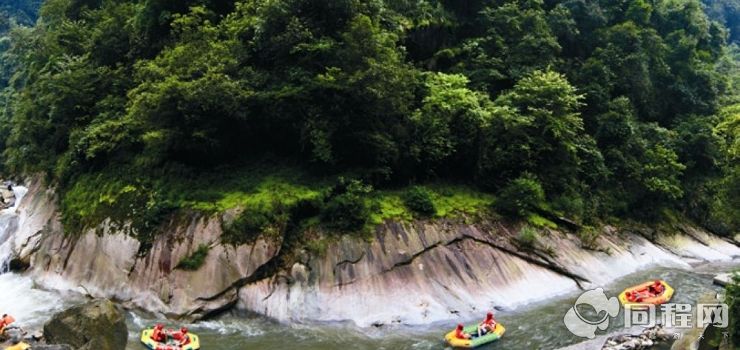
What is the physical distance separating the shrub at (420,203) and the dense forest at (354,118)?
5cm

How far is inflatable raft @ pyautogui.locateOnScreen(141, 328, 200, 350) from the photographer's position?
51.2 feet

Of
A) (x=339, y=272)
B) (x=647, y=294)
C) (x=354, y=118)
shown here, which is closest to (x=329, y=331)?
(x=339, y=272)

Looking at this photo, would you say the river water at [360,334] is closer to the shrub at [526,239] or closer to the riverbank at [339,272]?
the riverbank at [339,272]

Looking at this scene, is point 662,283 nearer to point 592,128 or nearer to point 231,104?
point 592,128

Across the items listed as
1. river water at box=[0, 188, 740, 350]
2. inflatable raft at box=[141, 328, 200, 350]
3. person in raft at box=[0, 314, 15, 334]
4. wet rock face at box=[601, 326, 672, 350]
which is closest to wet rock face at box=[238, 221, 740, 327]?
river water at box=[0, 188, 740, 350]

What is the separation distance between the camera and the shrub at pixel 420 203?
69.7 feet

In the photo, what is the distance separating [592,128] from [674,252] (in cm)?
678

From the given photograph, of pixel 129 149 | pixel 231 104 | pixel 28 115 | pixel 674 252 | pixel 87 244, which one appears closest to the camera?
pixel 231 104

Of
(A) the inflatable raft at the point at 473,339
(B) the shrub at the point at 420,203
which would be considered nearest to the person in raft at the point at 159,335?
(A) the inflatable raft at the point at 473,339

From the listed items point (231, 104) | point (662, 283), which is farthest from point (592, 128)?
point (231, 104)

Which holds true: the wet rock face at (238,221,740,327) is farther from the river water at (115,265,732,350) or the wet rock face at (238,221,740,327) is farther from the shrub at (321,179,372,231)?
the shrub at (321,179,372,231)

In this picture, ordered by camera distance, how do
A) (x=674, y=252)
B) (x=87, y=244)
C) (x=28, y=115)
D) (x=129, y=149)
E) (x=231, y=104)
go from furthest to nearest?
(x=28, y=115)
(x=674, y=252)
(x=129, y=149)
(x=87, y=244)
(x=231, y=104)

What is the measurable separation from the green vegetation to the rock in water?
386 cm

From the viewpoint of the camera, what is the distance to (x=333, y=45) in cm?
2052
